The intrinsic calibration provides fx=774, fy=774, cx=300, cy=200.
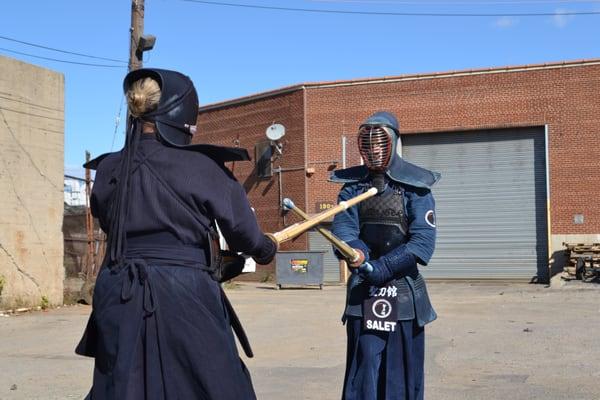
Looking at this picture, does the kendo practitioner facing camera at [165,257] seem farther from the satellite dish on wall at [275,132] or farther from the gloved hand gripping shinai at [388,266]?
the satellite dish on wall at [275,132]

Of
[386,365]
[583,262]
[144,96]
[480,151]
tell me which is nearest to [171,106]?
[144,96]

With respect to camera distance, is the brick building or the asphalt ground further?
the brick building

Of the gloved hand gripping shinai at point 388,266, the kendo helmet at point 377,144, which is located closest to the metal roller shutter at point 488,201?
the kendo helmet at point 377,144

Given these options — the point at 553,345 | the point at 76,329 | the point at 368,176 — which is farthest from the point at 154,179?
the point at 76,329

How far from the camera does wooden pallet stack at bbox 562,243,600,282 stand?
2501 centimetres

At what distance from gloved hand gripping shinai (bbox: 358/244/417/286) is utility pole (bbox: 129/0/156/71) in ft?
39.9

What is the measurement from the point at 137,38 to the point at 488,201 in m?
16.0

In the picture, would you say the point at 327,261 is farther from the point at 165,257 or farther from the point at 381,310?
the point at 165,257

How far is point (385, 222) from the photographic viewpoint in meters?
4.26

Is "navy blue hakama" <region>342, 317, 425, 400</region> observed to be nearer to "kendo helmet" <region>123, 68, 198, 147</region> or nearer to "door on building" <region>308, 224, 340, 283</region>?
"kendo helmet" <region>123, 68, 198, 147</region>

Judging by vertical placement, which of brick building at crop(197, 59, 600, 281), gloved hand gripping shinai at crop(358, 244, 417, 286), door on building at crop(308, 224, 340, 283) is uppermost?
brick building at crop(197, 59, 600, 281)

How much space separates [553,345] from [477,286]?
16326 mm

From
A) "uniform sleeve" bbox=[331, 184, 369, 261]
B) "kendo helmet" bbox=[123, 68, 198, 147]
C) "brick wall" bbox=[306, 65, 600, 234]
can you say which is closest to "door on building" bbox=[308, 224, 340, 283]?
"brick wall" bbox=[306, 65, 600, 234]

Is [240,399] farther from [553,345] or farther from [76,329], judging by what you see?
[76,329]
